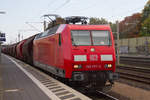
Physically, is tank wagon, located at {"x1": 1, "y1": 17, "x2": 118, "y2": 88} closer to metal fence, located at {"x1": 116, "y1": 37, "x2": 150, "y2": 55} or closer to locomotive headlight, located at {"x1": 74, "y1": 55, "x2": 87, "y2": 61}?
locomotive headlight, located at {"x1": 74, "y1": 55, "x2": 87, "y2": 61}

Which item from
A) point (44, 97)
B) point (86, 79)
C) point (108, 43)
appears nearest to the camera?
point (44, 97)

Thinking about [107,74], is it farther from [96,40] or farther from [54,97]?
[54,97]

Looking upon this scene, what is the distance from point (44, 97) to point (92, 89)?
10.2 ft

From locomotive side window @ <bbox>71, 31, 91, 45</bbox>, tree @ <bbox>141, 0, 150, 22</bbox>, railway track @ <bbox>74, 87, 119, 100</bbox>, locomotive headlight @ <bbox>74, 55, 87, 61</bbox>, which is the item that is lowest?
railway track @ <bbox>74, 87, 119, 100</bbox>

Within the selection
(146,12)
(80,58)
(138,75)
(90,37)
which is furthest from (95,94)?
(146,12)

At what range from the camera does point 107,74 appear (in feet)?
33.2

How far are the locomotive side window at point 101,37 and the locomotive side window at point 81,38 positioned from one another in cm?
28

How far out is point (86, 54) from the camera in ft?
32.7

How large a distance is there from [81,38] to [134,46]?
4147 centimetres

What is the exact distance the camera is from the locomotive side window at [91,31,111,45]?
1042 centimetres

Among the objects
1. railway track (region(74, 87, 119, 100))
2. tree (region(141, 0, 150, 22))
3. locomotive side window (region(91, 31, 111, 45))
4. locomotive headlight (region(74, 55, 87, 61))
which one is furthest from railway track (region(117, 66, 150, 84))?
tree (region(141, 0, 150, 22))

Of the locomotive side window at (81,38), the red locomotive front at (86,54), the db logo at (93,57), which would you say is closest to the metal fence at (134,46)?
the red locomotive front at (86,54)

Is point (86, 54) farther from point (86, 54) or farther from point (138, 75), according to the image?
point (138, 75)

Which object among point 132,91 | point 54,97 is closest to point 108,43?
point 132,91
